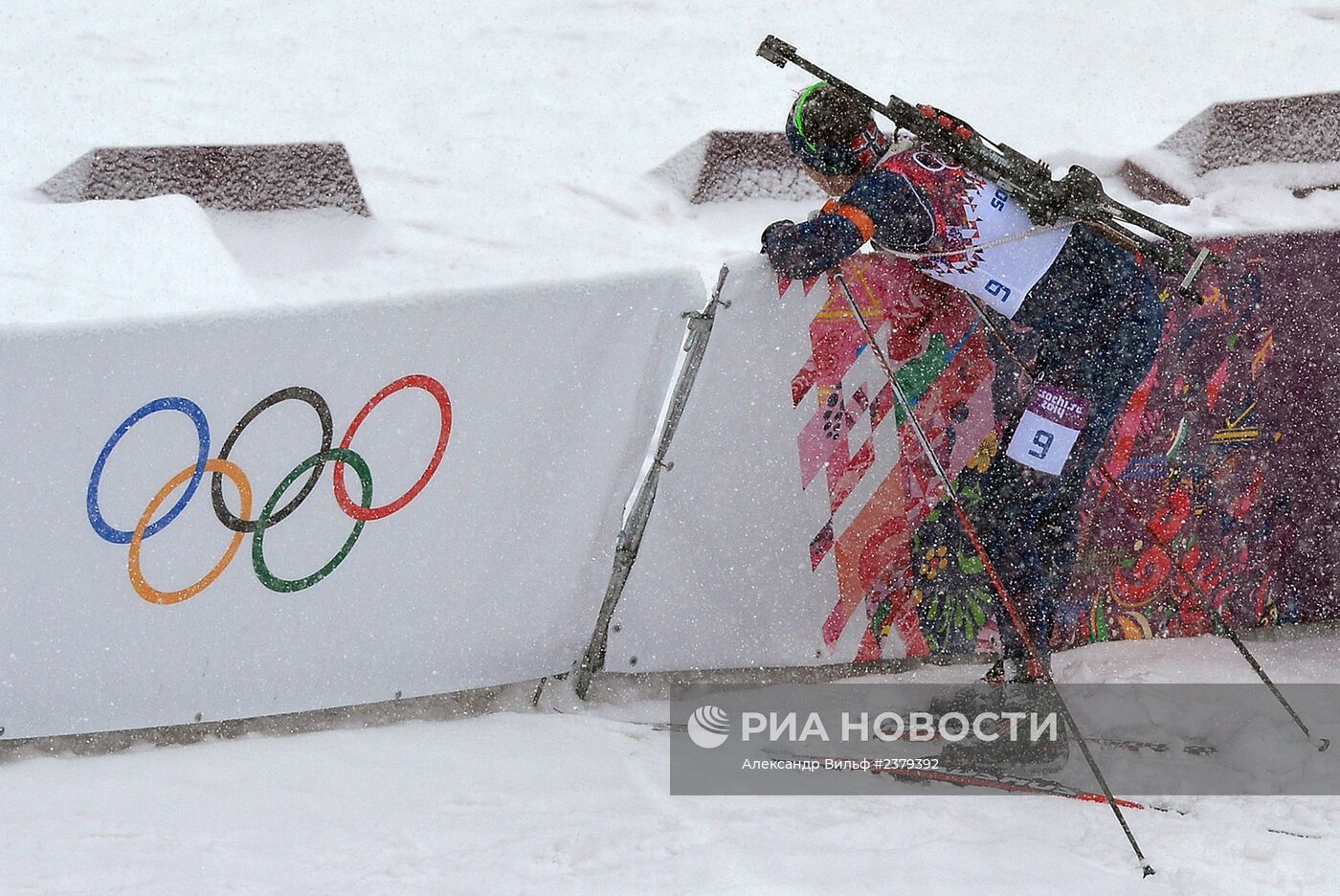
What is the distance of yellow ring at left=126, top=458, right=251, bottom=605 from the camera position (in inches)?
145

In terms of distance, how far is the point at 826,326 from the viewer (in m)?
4.10

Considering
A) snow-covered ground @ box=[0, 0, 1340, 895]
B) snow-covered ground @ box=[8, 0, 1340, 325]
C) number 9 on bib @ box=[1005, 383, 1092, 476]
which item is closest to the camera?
snow-covered ground @ box=[0, 0, 1340, 895]

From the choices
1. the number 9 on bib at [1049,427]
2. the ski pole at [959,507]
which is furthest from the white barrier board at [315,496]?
the number 9 on bib at [1049,427]

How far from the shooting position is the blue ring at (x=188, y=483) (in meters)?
3.65

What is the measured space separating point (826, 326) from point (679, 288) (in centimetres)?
50

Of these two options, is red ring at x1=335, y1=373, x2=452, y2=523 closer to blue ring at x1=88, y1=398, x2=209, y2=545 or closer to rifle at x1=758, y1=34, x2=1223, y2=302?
blue ring at x1=88, y1=398, x2=209, y2=545

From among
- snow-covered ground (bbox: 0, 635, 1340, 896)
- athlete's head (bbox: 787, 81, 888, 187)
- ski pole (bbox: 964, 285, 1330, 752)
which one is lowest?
snow-covered ground (bbox: 0, 635, 1340, 896)

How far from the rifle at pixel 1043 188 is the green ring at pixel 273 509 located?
174cm

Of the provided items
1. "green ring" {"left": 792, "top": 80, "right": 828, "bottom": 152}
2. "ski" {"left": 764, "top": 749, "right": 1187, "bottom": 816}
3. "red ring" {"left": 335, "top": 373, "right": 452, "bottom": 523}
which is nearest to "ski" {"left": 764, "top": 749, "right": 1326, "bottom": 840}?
"ski" {"left": 764, "top": 749, "right": 1187, "bottom": 816}

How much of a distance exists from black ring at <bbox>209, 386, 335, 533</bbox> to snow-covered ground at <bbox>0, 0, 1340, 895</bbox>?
1.91 ft

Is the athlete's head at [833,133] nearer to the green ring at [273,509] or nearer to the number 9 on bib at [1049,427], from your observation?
the number 9 on bib at [1049,427]

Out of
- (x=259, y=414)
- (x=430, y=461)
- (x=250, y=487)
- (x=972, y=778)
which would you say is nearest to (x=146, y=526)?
(x=250, y=487)

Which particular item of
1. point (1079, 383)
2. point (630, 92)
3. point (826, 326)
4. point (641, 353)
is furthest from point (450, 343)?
point (630, 92)

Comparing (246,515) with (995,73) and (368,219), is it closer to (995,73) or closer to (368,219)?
(368,219)
